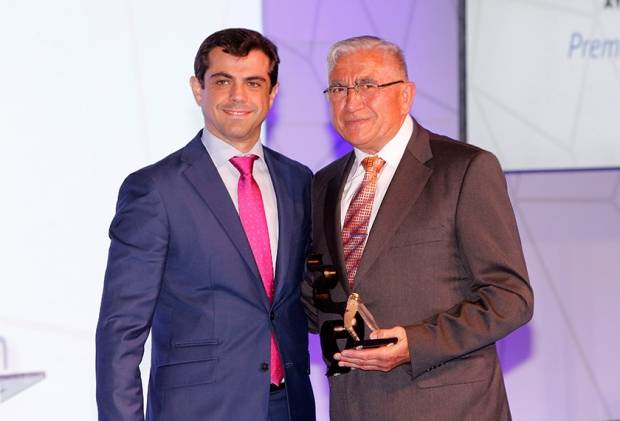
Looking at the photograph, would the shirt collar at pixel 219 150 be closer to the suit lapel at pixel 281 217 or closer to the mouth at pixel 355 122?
the suit lapel at pixel 281 217

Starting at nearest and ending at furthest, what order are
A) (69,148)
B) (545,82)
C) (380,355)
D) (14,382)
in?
(380,355) → (14,382) → (69,148) → (545,82)

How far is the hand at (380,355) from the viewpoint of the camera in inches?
97.7

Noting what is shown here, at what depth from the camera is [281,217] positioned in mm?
2873

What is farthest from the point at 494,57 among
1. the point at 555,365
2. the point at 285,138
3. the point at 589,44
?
the point at 555,365

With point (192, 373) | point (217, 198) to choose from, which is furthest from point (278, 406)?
point (217, 198)

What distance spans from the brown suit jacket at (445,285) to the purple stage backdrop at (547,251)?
1698 millimetres

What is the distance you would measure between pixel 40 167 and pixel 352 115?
1.52 m

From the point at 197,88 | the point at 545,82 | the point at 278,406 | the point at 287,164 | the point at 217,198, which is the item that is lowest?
the point at 278,406

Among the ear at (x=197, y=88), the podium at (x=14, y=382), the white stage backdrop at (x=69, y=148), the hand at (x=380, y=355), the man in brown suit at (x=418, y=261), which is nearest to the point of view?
the hand at (x=380, y=355)

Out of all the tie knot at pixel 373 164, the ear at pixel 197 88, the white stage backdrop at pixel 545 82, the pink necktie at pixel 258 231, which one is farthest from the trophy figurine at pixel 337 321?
the white stage backdrop at pixel 545 82

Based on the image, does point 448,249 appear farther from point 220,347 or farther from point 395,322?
point 220,347

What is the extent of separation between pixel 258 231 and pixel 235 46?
21.8 inches

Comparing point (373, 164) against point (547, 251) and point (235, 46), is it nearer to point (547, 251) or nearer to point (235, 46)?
point (235, 46)

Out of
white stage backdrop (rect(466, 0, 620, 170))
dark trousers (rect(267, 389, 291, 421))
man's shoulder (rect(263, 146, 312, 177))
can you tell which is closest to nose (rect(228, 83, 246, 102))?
man's shoulder (rect(263, 146, 312, 177))
